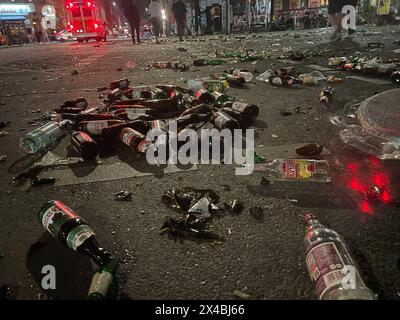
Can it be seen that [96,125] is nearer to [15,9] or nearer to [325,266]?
[325,266]

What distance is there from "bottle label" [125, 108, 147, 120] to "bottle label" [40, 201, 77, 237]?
1.89 metres

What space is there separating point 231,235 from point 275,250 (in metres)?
0.27

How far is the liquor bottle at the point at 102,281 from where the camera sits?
1.43 meters

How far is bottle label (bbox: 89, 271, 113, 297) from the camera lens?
1.44 metres

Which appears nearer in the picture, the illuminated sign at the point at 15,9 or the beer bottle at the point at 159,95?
the beer bottle at the point at 159,95

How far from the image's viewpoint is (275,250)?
5.55ft

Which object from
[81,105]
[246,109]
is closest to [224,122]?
[246,109]

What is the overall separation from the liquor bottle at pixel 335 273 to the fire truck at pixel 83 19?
25981mm

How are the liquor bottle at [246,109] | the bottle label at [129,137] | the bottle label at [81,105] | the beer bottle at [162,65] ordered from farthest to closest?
1. the beer bottle at [162,65]
2. the bottle label at [81,105]
3. the liquor bottle at [246,109]
4. the bottle label at [129,137]

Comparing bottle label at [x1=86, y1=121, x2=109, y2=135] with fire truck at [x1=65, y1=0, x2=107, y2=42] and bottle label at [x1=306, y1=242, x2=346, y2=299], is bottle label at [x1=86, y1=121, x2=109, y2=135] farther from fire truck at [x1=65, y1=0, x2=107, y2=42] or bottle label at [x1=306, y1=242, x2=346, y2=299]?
fire truck at [x1=65, y1=0, x2=107, y2=42]

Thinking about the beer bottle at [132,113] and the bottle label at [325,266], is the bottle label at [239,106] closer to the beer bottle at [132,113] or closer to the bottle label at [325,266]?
the beer bottle at [132,113]

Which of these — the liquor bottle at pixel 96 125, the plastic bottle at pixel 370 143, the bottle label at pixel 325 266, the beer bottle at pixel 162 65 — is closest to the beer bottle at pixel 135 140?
the liquor bottle at pixel 96 125

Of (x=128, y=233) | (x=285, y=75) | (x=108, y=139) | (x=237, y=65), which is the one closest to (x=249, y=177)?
(x=128, y=233)

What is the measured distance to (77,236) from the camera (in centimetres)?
171
